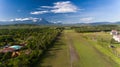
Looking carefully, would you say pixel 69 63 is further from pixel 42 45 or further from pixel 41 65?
pixel 42 45

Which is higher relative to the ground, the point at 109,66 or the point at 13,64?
the point at 13,64

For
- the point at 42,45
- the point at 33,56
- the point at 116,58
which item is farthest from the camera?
the point at 42,45

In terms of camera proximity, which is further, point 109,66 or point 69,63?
point 69,63

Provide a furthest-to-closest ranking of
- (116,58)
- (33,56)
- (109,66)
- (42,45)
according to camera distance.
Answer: (42,45), (116,58), (33,56), (109,66)

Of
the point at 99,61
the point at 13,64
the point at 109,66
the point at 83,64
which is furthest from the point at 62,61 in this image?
the point at 13,64

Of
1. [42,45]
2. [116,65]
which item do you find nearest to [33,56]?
[42,45]

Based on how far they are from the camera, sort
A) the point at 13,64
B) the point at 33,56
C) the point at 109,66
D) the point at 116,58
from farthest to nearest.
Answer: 1. the point at 116,58
2. the point at 33,56
3. the point at 109,66
4. the point at 13,64

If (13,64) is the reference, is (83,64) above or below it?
below

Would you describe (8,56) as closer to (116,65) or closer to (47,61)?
(47,61)

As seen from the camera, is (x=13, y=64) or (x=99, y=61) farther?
(x=99, y=61)
